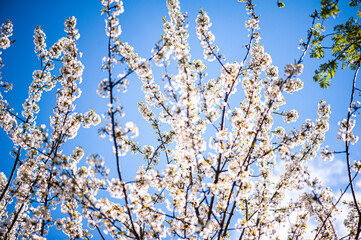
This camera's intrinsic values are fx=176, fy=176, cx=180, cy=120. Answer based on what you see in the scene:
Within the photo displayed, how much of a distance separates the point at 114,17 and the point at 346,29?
5.24 meters

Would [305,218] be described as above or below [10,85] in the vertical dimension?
below

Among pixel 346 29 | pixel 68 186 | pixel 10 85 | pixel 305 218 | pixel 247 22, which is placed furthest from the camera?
pixel 10 85

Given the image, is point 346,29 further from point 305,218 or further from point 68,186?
point 68,186

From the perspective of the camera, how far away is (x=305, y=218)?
6074mm

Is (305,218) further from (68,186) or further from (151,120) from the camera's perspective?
(68,186)

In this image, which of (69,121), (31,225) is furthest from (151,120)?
(31,225)

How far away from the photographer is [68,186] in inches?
138

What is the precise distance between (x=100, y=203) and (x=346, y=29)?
6.79 meters

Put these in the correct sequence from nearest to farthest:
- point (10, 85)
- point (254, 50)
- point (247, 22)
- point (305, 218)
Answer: point (247, 22)
point (254, 50)
point (305, 218)
point (10, 85)

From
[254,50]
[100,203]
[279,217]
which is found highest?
[254,50]

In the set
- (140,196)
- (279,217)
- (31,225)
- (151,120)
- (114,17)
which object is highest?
(151,120)

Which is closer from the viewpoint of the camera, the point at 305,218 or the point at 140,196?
the point at 140,196

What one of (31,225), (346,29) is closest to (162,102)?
(31,225)

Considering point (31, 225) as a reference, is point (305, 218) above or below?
above
